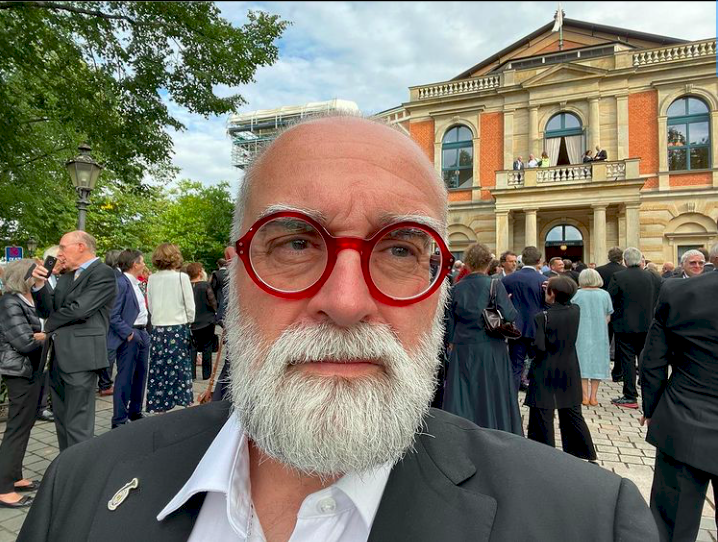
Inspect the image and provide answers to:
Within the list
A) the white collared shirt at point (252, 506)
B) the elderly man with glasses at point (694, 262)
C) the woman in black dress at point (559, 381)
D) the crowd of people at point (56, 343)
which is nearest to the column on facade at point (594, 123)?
the elderly man with glasses at point (694, 262)

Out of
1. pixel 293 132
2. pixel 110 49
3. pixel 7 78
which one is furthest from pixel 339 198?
pixel 7 78

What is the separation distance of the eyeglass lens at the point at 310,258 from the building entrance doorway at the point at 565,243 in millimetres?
22640

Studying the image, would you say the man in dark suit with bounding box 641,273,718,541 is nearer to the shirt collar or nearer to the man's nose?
the man's nose

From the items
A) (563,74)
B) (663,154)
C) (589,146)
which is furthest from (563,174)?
(563,74)

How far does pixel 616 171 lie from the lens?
64.1 feet

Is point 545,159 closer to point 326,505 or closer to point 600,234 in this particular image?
point 600,234

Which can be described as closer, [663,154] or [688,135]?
[688,135]

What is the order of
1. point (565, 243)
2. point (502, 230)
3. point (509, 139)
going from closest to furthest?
point (502, 230) < point (565, 243) < point (509, 139)

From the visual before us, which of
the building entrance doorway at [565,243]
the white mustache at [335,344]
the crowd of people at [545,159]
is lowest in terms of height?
the white mustache at [335,344]

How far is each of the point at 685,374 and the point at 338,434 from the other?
2.89m

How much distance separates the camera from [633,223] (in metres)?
19.2

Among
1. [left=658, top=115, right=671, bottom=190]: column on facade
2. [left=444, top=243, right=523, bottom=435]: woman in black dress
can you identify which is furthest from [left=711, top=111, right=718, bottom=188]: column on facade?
[left=444, top=243, right=523, bottom=435]: woman in black dress

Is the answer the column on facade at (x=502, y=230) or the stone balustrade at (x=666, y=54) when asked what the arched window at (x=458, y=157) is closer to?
the column on facade at (x=502, y=230)

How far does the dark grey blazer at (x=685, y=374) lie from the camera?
8.98 ft
